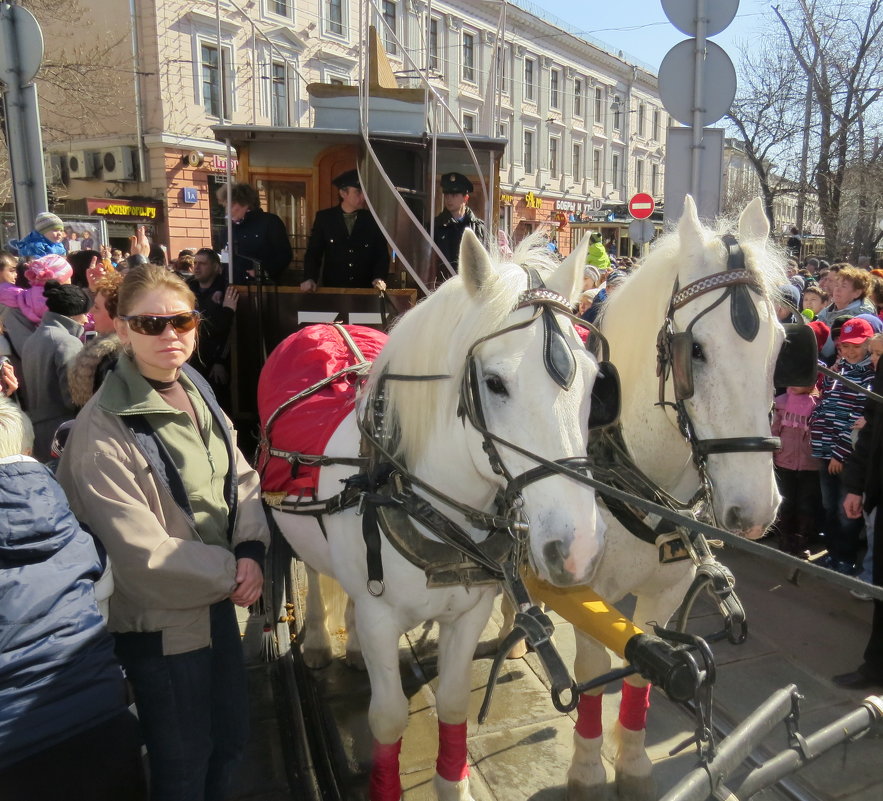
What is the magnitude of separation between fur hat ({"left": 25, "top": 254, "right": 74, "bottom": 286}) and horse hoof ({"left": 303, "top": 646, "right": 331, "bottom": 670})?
9.15ft

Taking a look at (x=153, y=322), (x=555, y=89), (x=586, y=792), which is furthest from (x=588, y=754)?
(x=555, y=89)

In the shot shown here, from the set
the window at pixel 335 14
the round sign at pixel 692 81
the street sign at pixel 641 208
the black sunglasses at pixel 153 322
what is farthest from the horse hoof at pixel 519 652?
the window at pixel 335 14

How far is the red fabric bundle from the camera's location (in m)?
2.40

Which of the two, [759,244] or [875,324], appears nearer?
[759,244]

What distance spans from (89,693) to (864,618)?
4.00 meters

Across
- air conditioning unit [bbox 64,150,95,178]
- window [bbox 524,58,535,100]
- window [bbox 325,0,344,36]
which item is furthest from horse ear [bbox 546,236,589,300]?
window [bbox 524,58,535,100]

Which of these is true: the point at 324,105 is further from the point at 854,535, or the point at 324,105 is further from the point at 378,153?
the point at 854,535

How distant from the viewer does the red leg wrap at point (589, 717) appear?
2.43 meters

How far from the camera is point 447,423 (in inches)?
73.5

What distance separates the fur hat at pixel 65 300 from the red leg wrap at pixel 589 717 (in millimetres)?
3178

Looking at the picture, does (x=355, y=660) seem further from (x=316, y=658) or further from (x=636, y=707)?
(x=636, y=707)

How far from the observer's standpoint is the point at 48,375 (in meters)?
3.37

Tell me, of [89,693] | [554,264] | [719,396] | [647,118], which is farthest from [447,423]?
[647,118]

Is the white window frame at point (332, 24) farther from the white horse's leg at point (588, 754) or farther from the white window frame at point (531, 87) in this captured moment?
the white horse's leg at point (588, 754)
